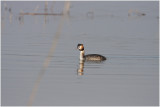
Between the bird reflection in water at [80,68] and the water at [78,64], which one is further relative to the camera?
the bird reflection in water at [80,68]

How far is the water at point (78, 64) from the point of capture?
34.9 ft

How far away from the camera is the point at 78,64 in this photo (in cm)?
1558

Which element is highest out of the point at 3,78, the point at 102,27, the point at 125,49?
the point at 102,27

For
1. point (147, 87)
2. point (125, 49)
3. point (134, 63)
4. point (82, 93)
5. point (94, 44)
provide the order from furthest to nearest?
point (94, 44)
point (125, 49)
point (134, 63)
point (147, 87)
point (82, 93)

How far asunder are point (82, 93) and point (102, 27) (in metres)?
15.3

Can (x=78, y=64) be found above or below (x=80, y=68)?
above

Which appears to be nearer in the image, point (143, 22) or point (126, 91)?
point (126, 91)

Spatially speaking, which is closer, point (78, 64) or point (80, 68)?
point (80, 68)

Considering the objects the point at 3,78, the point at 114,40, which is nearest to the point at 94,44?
the point at 114,40

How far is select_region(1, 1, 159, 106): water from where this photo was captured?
418 inches

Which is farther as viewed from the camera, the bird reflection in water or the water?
the bird reflection in water

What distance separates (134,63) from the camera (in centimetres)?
1554

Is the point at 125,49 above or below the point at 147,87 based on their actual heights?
above

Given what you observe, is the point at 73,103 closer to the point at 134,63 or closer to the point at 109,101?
the point at 109,101
